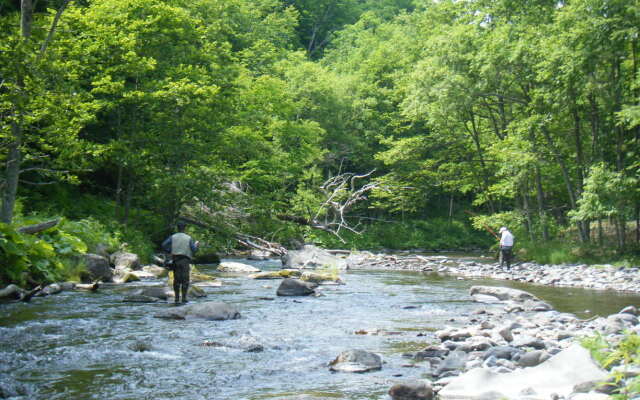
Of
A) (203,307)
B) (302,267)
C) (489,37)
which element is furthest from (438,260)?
(203,307)

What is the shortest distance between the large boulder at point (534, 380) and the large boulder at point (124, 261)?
1304 centimetres

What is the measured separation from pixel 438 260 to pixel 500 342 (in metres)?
18.6

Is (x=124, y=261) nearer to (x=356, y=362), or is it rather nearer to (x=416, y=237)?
(x=356, y=362)

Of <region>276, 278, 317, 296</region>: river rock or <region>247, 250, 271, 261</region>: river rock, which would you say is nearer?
<region>276, 278, 317, 296</region>: river rock

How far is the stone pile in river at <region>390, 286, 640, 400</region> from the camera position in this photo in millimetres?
5023

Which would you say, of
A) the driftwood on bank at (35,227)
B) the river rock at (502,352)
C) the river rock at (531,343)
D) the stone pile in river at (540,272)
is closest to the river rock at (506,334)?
the river rock at (531,343)

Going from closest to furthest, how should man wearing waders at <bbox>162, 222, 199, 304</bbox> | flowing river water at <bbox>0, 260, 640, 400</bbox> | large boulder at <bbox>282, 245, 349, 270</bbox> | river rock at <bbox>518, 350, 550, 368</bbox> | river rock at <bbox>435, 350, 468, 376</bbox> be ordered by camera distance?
flowing river water at <bbox>0, 260, 640, 400</bbox>
river rock at <bbox>518, 350, 550, 368</bbox>
river rock at <bbox>435, 350, 468, 376</bbox>
man wearing waders at <bbox>162, 222, 199, 304</bbox>
large boulder at <bbox>282, 245, 349, 270</bbox>

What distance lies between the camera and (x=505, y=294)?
1292 cm

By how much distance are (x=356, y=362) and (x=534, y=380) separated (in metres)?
2.14

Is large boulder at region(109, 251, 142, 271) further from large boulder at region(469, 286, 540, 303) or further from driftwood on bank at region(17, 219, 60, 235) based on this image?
large boulder at region(469, 286, 540, 303)

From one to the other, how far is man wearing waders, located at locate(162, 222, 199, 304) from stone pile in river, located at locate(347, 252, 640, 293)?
10155 mm

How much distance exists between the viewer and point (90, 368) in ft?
21.6

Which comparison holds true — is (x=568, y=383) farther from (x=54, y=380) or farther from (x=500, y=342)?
(x=54, y=380)

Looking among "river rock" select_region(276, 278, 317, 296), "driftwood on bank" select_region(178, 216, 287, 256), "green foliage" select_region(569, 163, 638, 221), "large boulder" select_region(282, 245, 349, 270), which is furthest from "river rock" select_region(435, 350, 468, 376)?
"driftwood on bank" select_region(178, 216, 287, 256)
